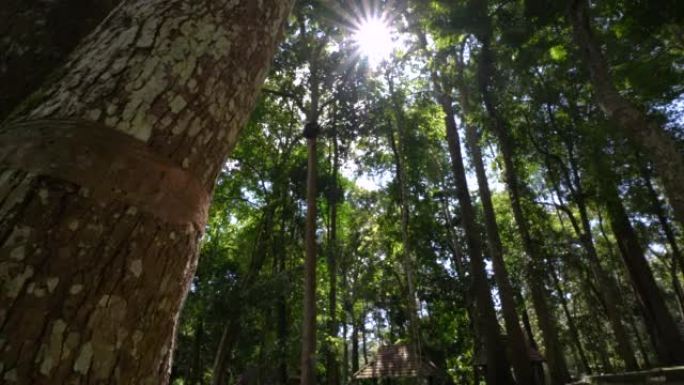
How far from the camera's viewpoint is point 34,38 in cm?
156

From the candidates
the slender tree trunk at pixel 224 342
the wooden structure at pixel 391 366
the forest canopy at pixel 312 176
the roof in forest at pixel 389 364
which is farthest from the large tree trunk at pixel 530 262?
the roof in forest at pixel 389 364

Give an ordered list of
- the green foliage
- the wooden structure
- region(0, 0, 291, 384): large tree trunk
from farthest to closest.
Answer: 1. the wooden structure
2. the green foliage
3. region(0, 0, 291, 384): large tree trunk

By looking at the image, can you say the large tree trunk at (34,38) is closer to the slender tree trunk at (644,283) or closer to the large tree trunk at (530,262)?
the large tree trunk at (530,262)

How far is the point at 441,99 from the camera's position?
648 inches

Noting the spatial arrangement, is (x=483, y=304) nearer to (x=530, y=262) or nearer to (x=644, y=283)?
(x=530, y=262)

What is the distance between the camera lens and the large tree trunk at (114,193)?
0.69m

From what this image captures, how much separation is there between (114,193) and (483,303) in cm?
1327

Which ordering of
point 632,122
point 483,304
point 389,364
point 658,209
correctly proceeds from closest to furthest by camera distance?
point 632,122 < point 483,304 < point 658,209 < point 389,364

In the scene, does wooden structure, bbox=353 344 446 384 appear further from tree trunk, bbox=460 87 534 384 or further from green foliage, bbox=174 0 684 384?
tree trunk, bbox=460 87 534 384

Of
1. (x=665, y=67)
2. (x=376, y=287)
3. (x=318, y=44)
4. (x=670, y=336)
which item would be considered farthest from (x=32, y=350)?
(x=376, y=287)

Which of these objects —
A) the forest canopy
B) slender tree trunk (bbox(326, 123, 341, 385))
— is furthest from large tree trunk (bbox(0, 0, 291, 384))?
slender tree trunk (bbox(326, 123, 341, 385))

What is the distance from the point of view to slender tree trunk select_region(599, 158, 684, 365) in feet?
44.8

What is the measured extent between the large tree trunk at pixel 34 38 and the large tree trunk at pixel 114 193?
0.58m

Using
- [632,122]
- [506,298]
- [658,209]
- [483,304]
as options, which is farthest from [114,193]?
[658,209]
